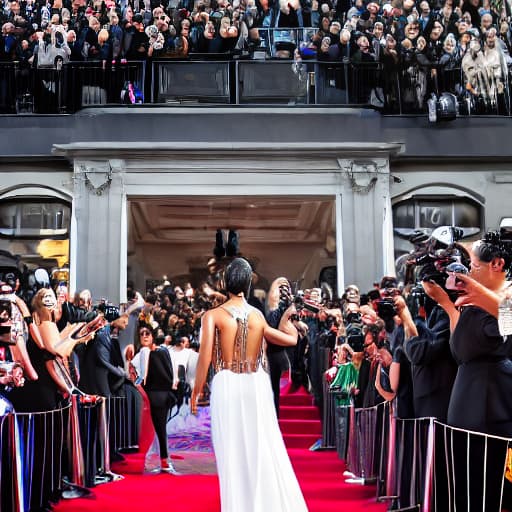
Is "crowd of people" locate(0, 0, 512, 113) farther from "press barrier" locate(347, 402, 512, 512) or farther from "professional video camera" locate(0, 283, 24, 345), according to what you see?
"professional video camera" locate(0, 283, 24, 345)

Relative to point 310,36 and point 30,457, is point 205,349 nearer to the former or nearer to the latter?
point 30,457

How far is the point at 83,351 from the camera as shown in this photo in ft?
27.8

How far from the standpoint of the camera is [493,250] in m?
4.00

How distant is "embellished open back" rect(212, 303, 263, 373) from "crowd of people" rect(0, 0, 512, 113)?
1150cm

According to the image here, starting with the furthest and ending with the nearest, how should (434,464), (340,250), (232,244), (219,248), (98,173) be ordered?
1. (219,248)
2. (232,244)
3. (340,250)
4. (98,173)
5. (434,464)

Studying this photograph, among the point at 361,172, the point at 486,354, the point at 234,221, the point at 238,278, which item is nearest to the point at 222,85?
the point at 361,172

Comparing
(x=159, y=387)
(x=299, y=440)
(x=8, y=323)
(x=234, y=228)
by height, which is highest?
(x=234, y=228)

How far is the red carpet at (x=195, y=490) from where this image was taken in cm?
648

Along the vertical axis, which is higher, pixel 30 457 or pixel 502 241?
pixel 502 241

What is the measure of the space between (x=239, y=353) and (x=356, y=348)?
8.98 ft

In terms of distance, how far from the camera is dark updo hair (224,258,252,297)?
5.07 m

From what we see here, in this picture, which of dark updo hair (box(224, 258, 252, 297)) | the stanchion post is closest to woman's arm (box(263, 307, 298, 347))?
dark updo hair (box(224, 258, 252, 297))

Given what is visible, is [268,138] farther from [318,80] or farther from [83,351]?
[83,351]

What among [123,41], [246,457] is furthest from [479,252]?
[123,41]
